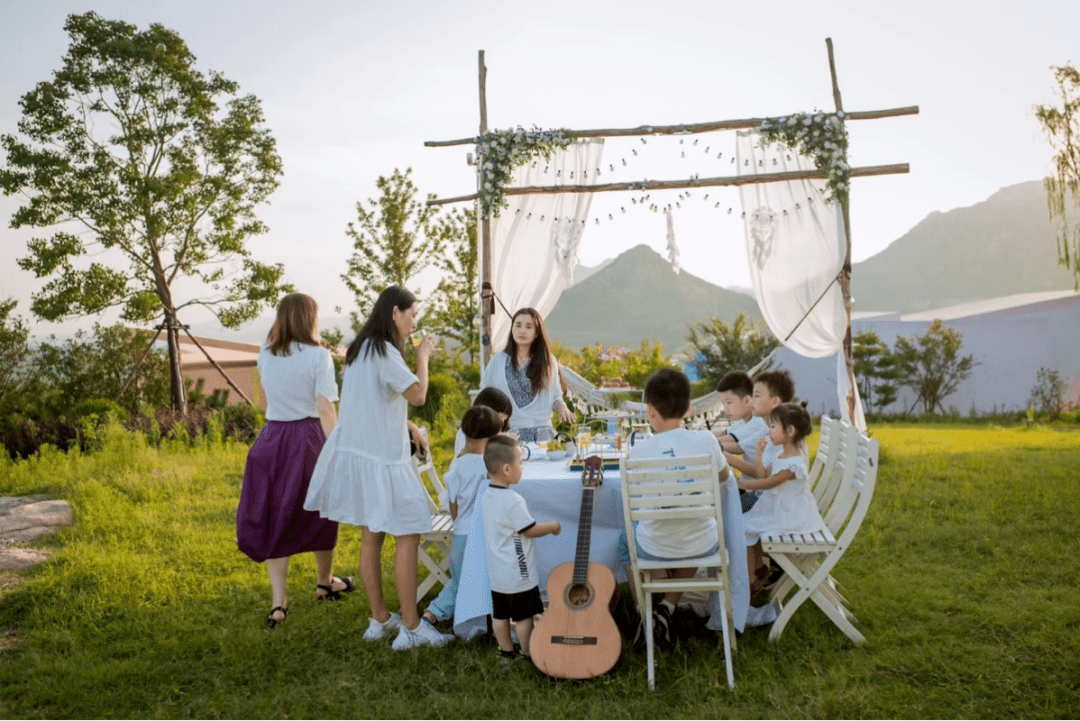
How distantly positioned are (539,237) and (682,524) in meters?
5.11

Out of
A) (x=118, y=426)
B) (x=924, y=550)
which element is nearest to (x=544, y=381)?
(x=924, y=550)

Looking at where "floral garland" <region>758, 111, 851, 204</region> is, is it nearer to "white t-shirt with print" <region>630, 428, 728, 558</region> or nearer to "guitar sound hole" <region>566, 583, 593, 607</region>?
"white t-shirt with print" <region>630, 428, 728, 558</region>

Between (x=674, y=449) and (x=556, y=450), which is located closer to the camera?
(x=674, y=449)

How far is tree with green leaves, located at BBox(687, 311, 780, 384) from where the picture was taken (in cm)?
1366

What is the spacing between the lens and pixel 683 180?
7.77 meters

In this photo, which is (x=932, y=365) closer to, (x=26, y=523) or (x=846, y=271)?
(x=846, y=271)

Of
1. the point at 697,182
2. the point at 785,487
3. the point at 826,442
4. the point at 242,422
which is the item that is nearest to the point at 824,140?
the point at 697,182

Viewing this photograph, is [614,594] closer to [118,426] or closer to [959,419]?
[118,426]

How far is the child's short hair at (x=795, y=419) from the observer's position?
395cm

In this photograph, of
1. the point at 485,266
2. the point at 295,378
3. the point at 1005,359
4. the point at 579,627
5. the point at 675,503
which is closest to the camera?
the point at 675,503

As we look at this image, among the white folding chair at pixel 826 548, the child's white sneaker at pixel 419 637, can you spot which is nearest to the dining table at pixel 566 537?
the child's white sneaker at pixel 419 637

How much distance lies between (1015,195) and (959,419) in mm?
113581

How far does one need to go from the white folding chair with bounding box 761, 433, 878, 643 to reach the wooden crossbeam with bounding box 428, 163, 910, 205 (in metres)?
3.94

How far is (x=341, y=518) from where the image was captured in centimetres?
398
